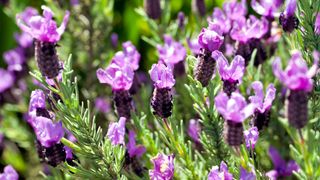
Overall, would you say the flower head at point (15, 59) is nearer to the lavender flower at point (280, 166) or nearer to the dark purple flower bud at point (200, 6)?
the dark purple flower bud at point (200, 6)

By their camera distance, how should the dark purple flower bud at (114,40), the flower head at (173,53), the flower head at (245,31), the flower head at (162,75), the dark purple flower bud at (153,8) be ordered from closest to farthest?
the flower head at (162,75), the flower head at (245,31), the flower head at (173,53), the dark purple flower bud at (153,8), the dark purple flower bud at (114,40)

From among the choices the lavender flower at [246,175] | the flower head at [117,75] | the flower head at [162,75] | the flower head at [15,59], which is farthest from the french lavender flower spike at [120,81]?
the flower head at [15,59]

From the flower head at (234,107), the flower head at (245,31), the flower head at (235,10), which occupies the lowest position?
the flower head at (234,107)

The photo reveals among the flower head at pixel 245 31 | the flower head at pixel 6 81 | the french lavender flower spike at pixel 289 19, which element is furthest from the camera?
the flower head at pixel 6 81

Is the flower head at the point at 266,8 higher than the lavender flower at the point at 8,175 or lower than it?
higher

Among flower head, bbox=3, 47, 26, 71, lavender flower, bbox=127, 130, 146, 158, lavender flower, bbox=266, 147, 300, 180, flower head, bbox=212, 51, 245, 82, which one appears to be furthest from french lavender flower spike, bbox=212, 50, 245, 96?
flower head, bbox=3, 47, 26, 71

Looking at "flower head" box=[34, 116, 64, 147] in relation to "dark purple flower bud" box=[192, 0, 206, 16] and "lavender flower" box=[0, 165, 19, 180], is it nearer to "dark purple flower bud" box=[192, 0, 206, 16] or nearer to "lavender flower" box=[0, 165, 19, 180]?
"lavender flower" box=[0, 165, 19, 180]

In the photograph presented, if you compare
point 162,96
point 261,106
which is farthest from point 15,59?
point 261,106
